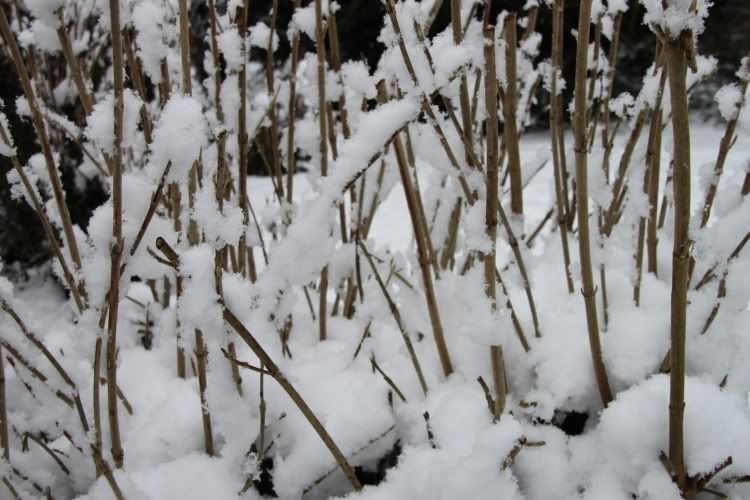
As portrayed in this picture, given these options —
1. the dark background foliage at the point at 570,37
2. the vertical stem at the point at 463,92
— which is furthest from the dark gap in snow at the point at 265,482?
the dark background foliage at the point at 570,37

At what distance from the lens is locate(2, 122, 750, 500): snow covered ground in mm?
663

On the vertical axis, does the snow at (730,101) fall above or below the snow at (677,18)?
below

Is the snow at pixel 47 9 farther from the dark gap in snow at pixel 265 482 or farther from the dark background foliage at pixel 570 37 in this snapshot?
the dark background foliage at pixel 570 37

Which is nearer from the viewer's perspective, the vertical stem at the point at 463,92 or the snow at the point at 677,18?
the snow at the point at 677,18

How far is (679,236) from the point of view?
0.48 metres

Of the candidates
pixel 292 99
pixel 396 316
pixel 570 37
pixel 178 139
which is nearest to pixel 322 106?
pixel 292 99

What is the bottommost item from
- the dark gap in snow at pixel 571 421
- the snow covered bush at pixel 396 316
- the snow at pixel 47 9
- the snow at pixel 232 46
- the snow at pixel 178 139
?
the dark gap in snow at pixel 571 421

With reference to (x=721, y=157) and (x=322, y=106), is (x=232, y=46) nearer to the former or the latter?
(x=322, y=106)

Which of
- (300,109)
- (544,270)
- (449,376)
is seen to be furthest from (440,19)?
(449,376)

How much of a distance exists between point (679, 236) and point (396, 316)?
17.1 inches

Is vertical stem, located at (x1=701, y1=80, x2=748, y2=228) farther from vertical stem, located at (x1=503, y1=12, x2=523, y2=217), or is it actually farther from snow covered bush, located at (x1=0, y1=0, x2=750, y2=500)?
vertical stem, located at (x1=503, y1=12, x2=523, y2=217)

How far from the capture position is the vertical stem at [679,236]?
0.41 metres

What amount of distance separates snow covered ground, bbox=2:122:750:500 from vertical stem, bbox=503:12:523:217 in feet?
0.57

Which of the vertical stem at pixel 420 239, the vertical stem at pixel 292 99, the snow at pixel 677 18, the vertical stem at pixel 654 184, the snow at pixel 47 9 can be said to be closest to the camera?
the snow at pixel 677 18
